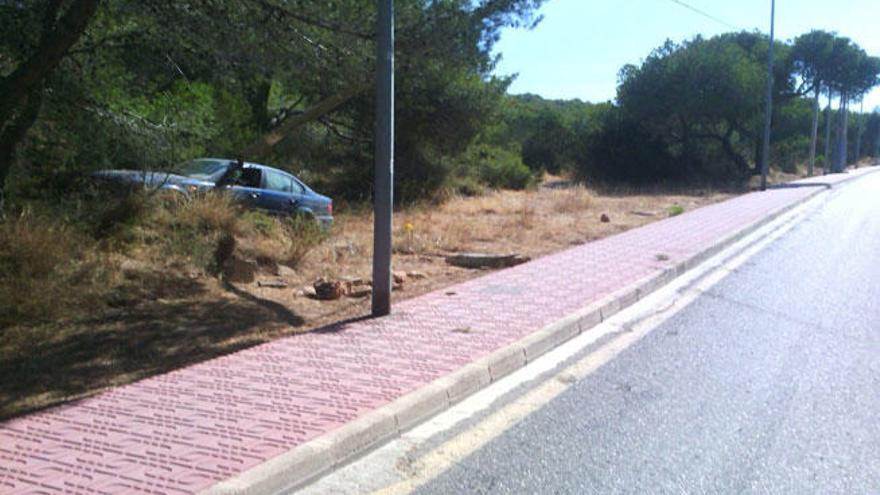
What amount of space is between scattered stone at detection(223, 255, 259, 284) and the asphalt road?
5.01 m

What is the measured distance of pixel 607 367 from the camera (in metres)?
6.78

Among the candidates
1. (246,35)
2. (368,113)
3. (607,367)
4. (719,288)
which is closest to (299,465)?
(607,367)

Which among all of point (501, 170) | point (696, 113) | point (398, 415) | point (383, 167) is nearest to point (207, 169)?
point (383, 167)

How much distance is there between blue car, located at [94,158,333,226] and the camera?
13.0 meters

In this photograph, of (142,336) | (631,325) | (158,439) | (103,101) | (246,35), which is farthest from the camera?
(103,101)

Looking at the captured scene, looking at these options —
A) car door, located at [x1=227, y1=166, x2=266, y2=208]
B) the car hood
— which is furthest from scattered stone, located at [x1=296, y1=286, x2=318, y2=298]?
car door, located at [x1=227, y1=166, x2=266, y2=208]

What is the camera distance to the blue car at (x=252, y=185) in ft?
42.5

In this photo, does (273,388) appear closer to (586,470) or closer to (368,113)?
(586,470)

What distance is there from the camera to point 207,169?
14352 mm

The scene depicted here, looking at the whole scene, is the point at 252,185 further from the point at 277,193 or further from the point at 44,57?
the point at 44,57

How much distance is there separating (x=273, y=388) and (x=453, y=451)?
1.49 m

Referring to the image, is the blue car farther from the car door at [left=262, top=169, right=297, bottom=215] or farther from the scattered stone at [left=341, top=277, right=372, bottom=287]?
the scattered stone at [left=341, top=277, right=372, bottom=287]

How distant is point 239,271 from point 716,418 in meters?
6.52

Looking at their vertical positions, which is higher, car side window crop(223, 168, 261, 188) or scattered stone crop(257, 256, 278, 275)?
car side window crop(223, 168, 261, 188)
